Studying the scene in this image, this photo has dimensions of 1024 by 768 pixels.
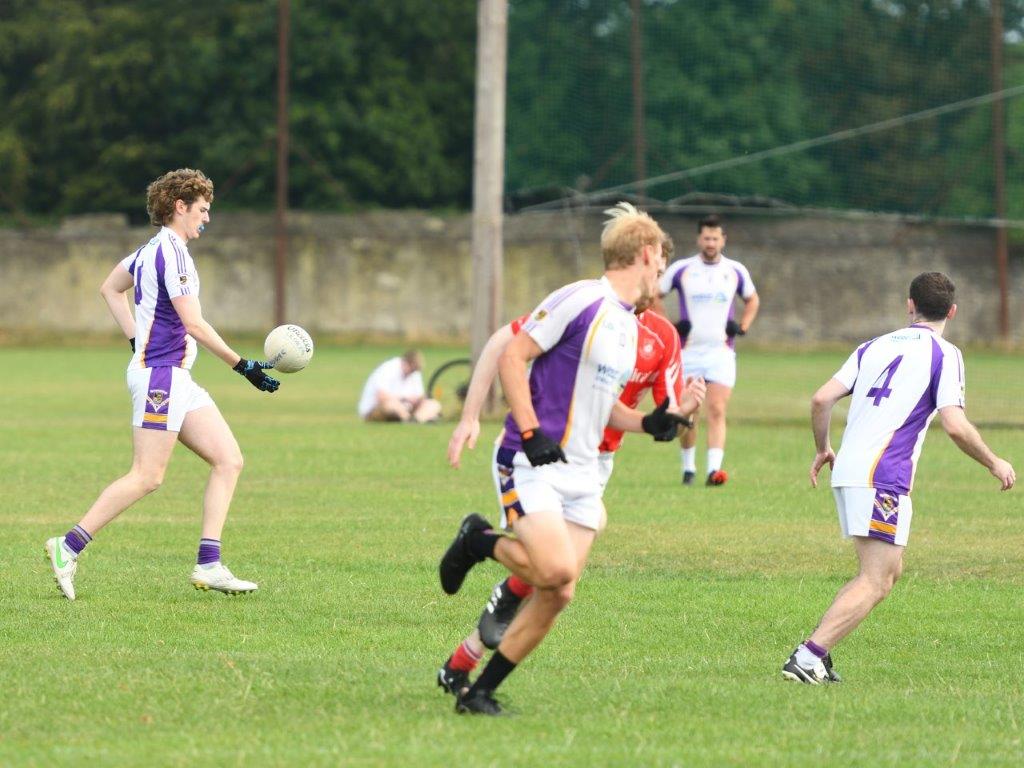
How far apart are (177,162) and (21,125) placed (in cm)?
475

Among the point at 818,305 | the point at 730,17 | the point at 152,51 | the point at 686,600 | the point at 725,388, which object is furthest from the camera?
the point at 152,51

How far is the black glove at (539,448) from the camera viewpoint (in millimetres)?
→ 5969

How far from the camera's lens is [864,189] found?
32.0 meters

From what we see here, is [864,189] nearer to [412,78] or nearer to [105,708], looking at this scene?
[412,78]

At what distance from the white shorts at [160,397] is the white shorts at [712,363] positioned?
719 cm

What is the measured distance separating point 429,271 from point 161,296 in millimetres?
36094

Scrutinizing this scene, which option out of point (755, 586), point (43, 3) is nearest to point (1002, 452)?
point (755, 586)

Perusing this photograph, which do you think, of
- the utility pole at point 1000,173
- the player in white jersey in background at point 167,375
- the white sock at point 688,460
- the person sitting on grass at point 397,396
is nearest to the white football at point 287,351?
the player in white jersey in background at point 167,375

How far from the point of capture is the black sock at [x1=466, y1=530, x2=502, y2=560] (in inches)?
248

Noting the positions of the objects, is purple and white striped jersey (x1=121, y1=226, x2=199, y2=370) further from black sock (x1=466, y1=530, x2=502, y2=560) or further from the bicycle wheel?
the bicycle wheel

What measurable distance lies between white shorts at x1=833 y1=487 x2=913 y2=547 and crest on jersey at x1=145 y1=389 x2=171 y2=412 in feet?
12.0

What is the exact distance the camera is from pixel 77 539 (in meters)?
Result: 8.95

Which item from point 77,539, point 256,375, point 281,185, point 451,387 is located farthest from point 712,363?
point 281,185

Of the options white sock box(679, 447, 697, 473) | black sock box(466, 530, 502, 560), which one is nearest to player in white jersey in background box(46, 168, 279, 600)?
black sock box(466, 530, 502, 560)
